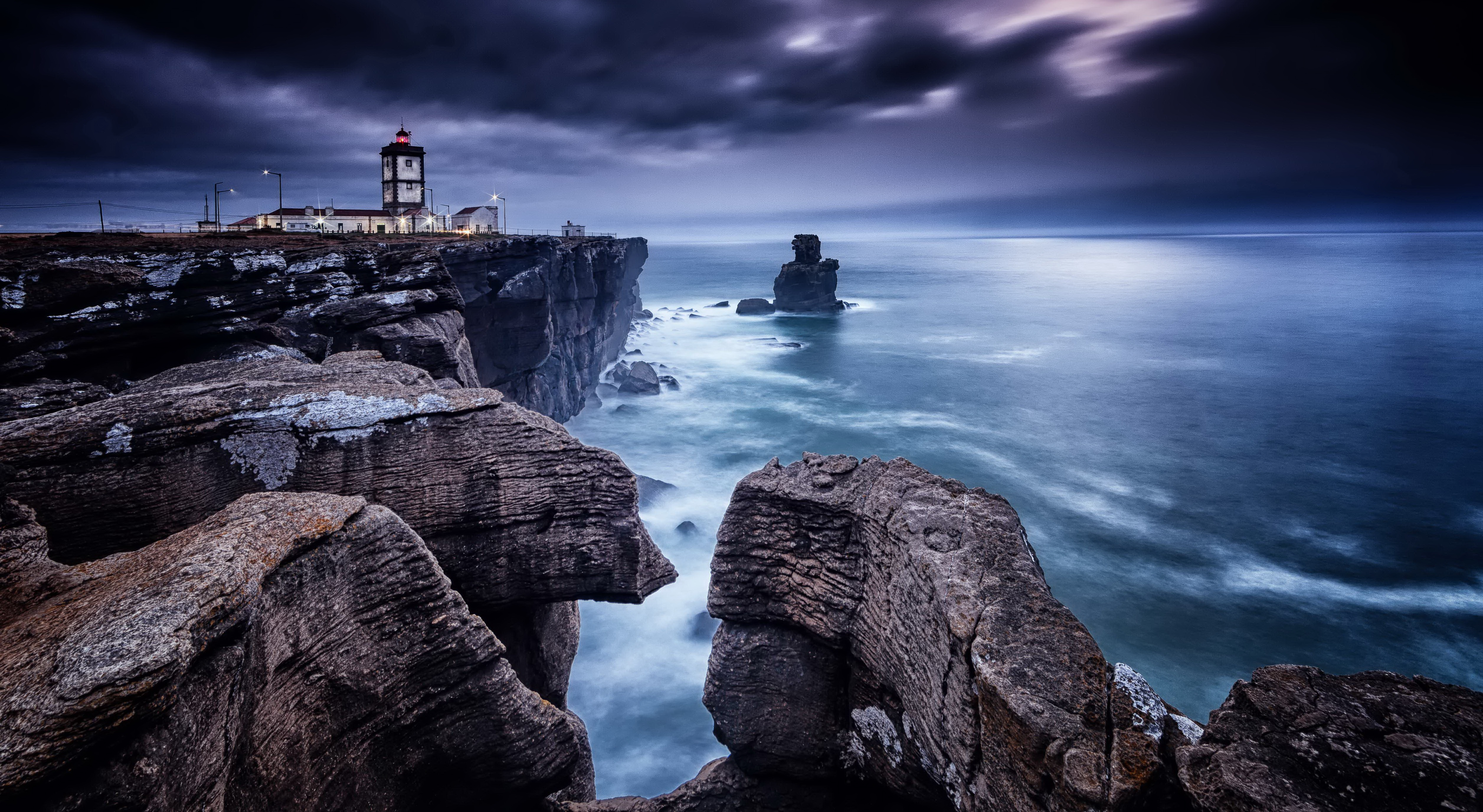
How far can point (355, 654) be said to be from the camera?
30.3 ft

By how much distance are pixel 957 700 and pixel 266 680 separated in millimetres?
8213

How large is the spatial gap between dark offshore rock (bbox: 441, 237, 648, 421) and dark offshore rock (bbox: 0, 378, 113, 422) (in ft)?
74.2

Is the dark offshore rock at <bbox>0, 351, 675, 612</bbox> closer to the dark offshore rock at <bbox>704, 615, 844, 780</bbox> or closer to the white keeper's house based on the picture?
the dark offshore rock at <bbox>704, 615, 844, 780</bbox>

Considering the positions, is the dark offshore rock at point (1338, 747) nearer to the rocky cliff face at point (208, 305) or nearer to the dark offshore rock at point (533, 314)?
the rocky cliff face at point (208, 305)

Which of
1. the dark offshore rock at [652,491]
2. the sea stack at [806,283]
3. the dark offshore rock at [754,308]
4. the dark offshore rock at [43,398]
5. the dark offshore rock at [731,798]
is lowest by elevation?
the dark offshore rock at [652,491]

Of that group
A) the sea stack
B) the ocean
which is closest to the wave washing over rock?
the ocean

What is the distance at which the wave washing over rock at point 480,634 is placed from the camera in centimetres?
604

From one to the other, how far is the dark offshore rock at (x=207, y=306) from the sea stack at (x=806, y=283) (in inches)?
4561

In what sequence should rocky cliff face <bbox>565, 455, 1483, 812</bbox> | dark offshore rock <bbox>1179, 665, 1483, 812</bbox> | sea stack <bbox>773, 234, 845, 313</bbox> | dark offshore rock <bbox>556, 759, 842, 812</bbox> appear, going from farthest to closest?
sea stack <bbox>773, 234, 845, 313</bbox> → dark offshore rock <bbox>556, 759, 842, 812</bbox> → rocky cliff face <bbox>565, 455, 1483, 812</bbox> → dark offshore rock <bbox>1179, 665, 1483, 812</bbox>

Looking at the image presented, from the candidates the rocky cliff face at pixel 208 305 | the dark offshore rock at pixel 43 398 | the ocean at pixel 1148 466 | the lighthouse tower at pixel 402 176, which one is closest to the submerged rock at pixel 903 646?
the dark offshore rock at pixel 43 398

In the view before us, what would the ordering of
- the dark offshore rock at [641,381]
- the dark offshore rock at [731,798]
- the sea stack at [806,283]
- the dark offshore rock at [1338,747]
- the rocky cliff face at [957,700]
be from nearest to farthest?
the dark offshore rock at [1338,747] → the rocky cliff face at [957,700] → the dark offshore rock at [731,798] → the dark offshore rock at [641,381] → the sea stack at [806,283]

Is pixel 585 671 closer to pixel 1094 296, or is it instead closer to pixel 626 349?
pixel 626 349

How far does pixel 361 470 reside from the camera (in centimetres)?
1177

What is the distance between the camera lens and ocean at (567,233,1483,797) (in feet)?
117
